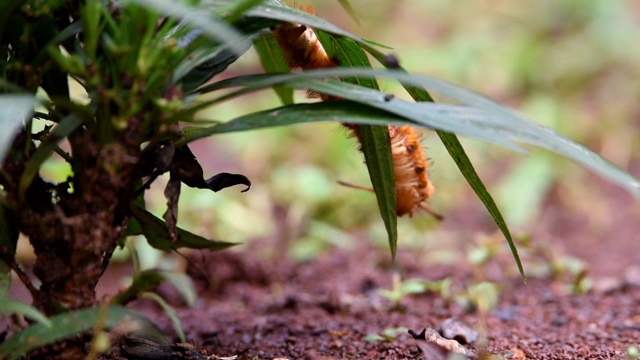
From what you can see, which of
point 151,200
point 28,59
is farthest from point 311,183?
point 28,59

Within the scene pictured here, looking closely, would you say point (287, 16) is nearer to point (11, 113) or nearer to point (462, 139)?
point (11, 113)

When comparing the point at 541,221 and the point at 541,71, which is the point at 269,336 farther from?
the point at 541,71

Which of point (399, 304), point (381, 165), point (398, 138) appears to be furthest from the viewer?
point (399, 304)

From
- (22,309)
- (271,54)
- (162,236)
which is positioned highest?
(271,54)

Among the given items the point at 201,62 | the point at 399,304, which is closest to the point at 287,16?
the point at 201,62

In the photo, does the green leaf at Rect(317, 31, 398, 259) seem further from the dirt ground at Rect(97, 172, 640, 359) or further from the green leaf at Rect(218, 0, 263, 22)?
the green leaf at Rect(218, 0, 263, 22)

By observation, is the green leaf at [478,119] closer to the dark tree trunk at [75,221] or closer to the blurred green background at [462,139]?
the dark tree trunk at [75,221]
